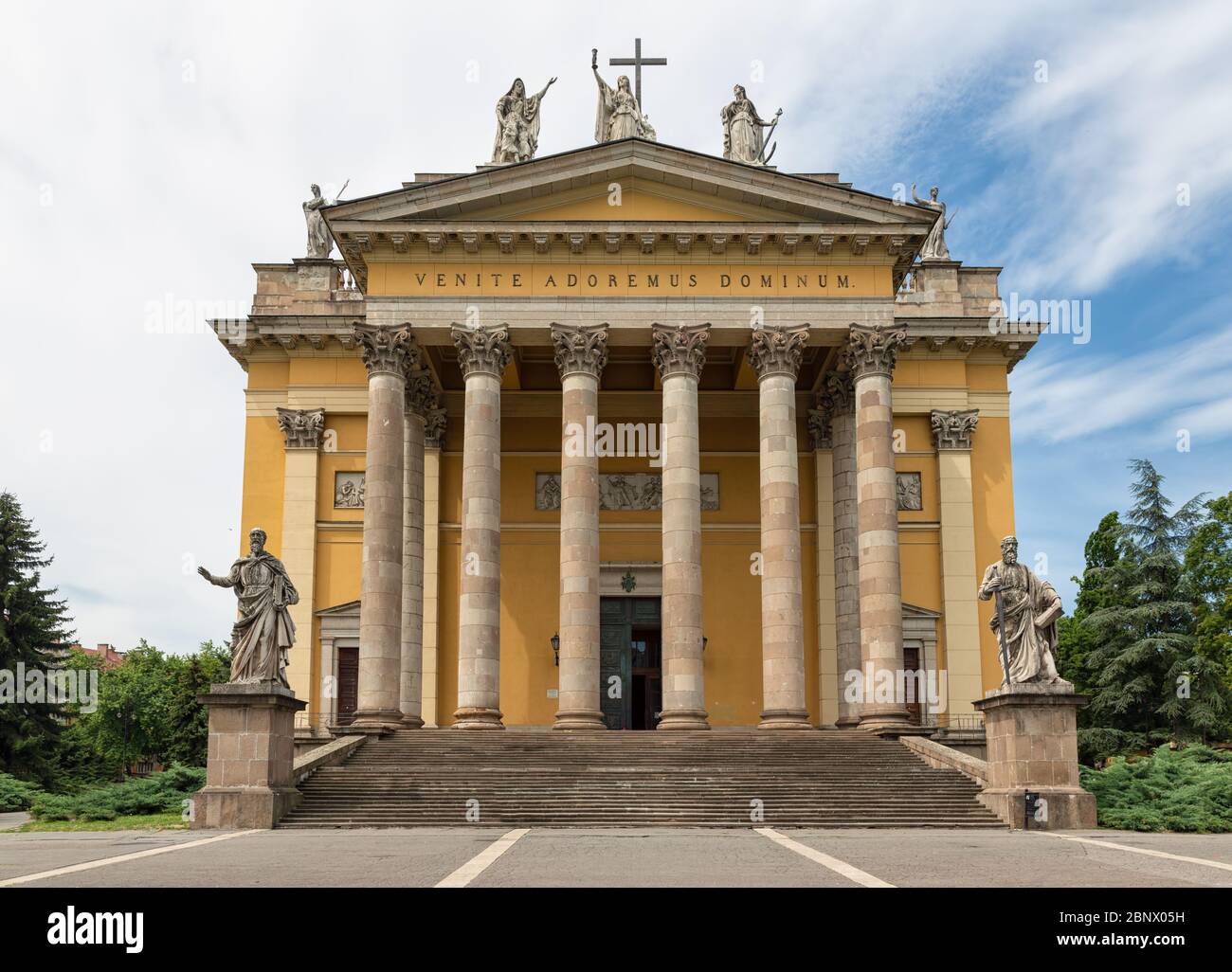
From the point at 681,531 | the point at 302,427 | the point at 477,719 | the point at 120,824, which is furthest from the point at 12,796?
the point at 681,531

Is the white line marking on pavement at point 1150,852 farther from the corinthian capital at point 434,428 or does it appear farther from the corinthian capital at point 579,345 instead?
the corinthian capital at point 434,428

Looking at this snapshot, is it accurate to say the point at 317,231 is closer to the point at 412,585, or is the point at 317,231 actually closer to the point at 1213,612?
the point at 412,585

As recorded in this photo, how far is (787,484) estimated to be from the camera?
31484mm

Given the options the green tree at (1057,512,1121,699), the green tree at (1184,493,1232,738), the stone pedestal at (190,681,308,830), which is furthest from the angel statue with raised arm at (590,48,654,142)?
the green tree at (1057,512,1121,699)

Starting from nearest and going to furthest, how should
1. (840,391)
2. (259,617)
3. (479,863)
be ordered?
(479,863), (259,617), (840,391)

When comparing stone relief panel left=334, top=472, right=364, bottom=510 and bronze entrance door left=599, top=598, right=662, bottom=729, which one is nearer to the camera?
bronze entrance door left=599, top=598, right=662, bottom=729

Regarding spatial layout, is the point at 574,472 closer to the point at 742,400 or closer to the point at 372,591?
the point at 372,591

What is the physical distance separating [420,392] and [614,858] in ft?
76.6

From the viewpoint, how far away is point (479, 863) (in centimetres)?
1412

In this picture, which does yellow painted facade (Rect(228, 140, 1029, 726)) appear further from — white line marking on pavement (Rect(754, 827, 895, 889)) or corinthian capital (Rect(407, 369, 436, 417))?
white line marking on pavement (Rect(754, 827, 895, 889))

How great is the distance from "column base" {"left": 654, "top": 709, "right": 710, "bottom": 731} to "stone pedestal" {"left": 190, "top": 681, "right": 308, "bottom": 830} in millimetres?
9852

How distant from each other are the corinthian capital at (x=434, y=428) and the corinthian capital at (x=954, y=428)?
15488 mm

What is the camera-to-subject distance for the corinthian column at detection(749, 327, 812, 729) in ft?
99.2

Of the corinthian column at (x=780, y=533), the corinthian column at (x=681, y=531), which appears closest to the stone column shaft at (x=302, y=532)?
the corinthian column at (x=681, y=531)
